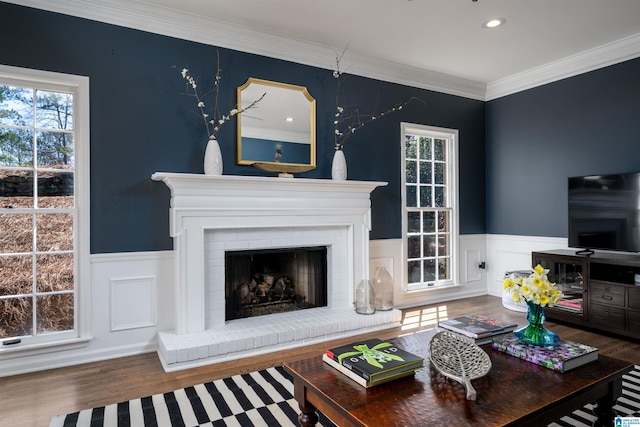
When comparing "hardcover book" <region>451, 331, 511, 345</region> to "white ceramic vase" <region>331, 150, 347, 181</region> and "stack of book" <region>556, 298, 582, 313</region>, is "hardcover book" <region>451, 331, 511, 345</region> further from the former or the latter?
"stack of book" <region>556, 298, 582, 313</region>

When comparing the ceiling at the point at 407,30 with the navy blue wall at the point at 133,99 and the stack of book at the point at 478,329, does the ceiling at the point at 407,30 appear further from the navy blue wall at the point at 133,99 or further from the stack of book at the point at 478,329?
the stack of book at the point at 478,329

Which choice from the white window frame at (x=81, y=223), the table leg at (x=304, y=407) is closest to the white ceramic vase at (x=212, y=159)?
the white window frame at (x=81, y=223)

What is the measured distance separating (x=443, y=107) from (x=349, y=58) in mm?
1463

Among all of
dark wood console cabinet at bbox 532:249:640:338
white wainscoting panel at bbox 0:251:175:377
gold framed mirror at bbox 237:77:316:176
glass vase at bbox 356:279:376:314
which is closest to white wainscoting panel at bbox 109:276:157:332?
white wainscoting panel at bbox 0:251:175:377


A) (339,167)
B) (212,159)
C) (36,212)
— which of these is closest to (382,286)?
(339,167)

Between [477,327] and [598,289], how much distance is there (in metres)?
2.24

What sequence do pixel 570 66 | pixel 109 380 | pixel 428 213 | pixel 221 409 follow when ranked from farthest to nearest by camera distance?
pixel 428 213
pixel 570 66
pixel 109 380
pixel 221 409

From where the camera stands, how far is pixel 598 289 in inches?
139

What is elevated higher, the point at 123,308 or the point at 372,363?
the point at 372,363

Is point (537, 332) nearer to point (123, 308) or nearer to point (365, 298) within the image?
point (365, 298)

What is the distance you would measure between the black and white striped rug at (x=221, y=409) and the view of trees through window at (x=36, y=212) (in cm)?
106

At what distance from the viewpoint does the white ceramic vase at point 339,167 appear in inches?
149

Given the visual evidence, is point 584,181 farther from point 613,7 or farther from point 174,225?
point 174,225

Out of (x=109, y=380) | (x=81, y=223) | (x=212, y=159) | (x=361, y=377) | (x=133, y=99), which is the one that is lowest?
(x=109, y=380)
